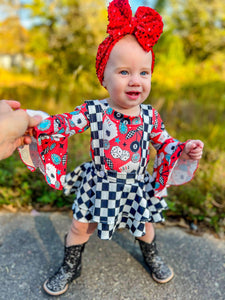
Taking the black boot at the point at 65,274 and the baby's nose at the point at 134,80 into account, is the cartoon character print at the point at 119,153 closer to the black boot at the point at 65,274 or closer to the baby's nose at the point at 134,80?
the baby's nose at the point at 134,80

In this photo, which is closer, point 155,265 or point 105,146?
point 105,146

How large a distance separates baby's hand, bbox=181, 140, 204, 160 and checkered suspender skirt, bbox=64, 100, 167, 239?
0.22 m

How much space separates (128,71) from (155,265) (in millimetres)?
1174

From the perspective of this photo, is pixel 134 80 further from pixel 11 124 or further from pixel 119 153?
pixel 11 124

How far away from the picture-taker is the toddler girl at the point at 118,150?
4.36 ft

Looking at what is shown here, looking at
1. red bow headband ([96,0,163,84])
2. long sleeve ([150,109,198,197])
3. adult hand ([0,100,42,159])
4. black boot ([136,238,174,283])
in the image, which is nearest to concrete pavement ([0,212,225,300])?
black boot ([136,238,174,283])

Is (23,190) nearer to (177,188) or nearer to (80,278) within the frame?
(80,278)

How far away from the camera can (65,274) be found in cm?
167

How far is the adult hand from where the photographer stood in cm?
104

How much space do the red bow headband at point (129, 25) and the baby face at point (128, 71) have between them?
0.03 meters

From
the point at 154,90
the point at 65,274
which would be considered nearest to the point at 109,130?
the point at 65,274

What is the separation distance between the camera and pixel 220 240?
2154mm

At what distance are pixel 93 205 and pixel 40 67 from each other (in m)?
4.01

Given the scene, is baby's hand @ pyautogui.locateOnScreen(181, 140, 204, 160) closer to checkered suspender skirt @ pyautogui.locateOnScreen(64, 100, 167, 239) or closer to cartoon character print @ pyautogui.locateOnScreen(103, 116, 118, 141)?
checkered suspender skirt @ pyautogui.locateOnScreen(64, 100, 167, 239)
